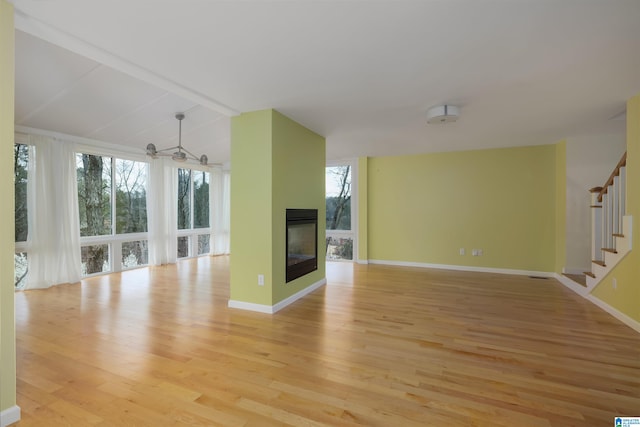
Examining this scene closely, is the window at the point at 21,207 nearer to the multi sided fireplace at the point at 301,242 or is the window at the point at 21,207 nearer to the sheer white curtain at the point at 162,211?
the sheer white curtain at the point at 162,211

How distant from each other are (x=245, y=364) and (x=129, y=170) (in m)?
5.47

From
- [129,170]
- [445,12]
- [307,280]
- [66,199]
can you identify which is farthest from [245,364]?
[129,170]

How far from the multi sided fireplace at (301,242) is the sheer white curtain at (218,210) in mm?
4296

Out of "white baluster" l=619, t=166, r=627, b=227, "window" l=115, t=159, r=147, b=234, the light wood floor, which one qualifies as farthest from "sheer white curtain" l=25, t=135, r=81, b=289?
"white baluster" l=619, t=166, r=627, b=227

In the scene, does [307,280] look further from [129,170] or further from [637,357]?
[129,170]

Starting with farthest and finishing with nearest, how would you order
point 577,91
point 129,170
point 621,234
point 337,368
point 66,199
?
point 129,170 → point 66,199 → point 621,234 → point 577,91 → point 337,368

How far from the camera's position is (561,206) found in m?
5.28

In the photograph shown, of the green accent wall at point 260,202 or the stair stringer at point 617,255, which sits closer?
the stair stringer at point 617,255

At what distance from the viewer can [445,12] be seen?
1.85 metres

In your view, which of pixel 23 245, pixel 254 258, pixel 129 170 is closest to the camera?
pixel 254 258

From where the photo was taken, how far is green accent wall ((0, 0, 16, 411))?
165 centimetres

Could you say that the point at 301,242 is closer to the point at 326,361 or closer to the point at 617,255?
the point at 326,361

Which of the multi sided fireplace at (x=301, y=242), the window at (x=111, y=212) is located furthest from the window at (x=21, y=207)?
the multi sided fireplace at (x=301, y=242)

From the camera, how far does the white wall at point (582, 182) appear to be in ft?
16.0
